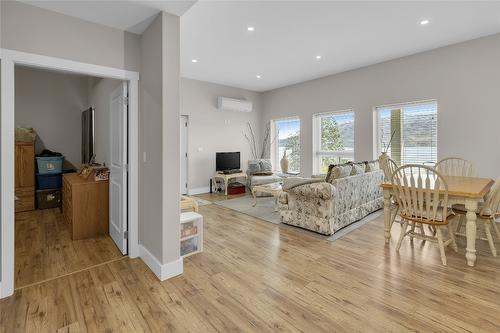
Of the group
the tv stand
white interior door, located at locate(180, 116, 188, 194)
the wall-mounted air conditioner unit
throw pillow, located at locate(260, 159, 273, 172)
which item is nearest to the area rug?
the tv stand

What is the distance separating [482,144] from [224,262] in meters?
4.34

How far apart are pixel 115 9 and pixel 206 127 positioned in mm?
4288

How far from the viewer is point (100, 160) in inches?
173

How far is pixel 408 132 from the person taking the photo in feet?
15.8

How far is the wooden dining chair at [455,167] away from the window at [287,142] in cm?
336

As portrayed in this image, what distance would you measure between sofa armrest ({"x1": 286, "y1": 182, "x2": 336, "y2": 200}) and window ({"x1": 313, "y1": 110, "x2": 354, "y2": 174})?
2.79 meters

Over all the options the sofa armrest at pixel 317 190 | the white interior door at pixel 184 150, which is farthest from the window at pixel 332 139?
the white interior door at pixel 184 150

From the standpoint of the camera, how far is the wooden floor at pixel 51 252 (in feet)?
7.88

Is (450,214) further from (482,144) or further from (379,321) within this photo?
(482,144)

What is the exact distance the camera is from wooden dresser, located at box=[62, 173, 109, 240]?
318 cm

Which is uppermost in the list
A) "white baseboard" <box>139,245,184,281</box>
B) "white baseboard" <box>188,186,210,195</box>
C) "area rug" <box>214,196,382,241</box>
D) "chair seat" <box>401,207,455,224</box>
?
"chair seat" <box>401,207,455,224</box>

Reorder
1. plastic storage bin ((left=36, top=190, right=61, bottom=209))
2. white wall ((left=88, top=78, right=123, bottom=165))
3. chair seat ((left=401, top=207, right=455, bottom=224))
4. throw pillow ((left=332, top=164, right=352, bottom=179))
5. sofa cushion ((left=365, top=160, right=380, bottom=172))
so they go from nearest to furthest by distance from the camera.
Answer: chair seat ((left=401, top=207, right=455, bottom=224)) < throw pillow ((left=332, top=164, right=352, bottom=179)) < white wall ((left=88, top=78, right=123, bottom=165)) < sofa cushion ((left=365, top=160, right=380, bottom=172)) < plastic storage bin ((left=36, top=190, right=61, bottom=209))

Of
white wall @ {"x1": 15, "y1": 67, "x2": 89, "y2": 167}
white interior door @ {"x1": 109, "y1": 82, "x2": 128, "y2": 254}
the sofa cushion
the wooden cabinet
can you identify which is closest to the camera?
white interior door @ {"x1": 109, "y1": 82, "x2": 128, "y2": 254}

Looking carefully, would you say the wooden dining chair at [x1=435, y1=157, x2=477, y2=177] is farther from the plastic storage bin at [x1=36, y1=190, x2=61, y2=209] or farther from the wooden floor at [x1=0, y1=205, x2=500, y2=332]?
the plastic storage bin at [x1=36, y1=190, x2=61, y2=209]
